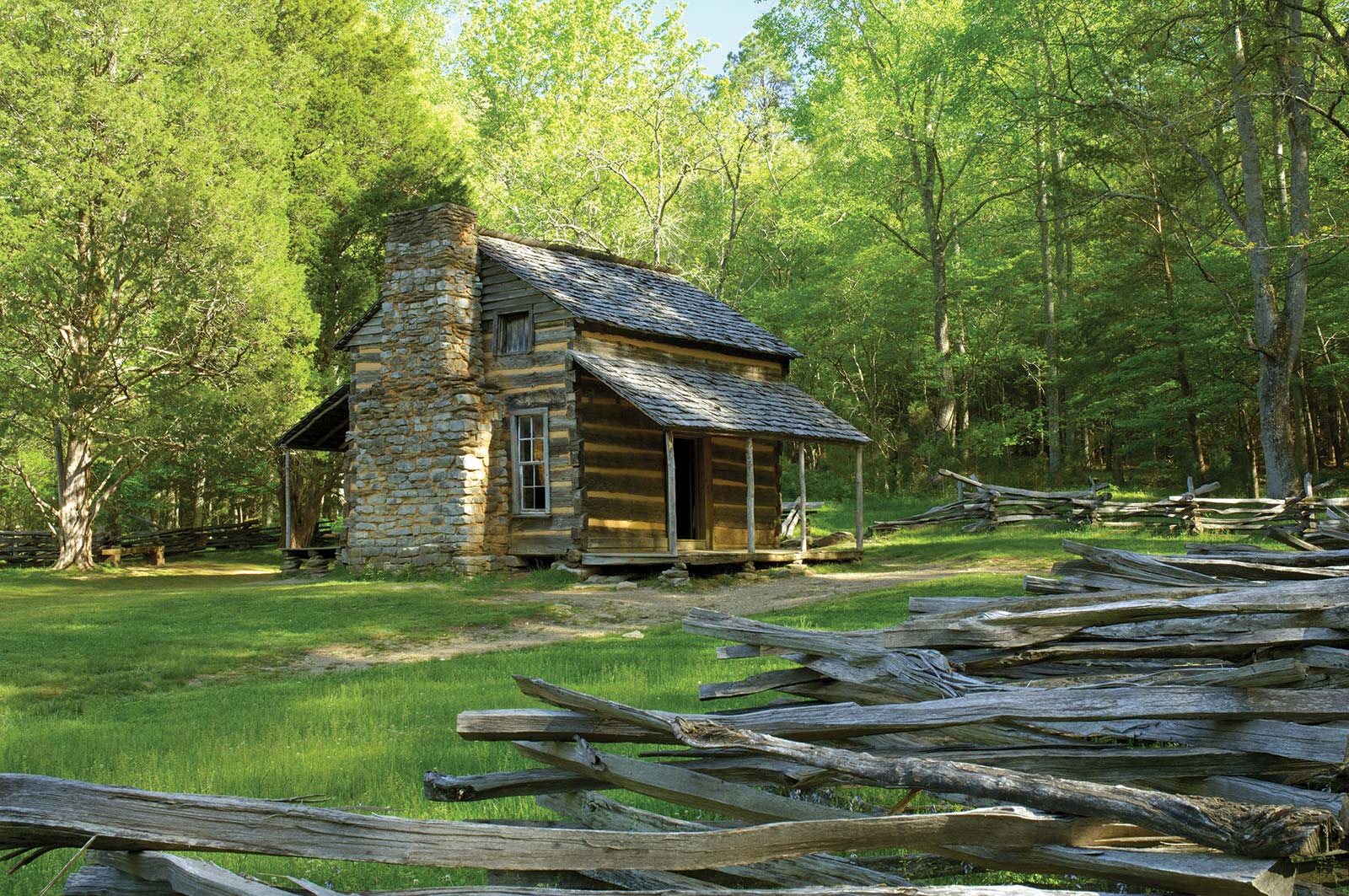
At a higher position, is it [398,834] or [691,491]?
[691,491]

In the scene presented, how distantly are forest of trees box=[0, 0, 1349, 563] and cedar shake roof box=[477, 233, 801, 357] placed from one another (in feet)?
23.7

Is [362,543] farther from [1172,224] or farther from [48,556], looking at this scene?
[1172,224]

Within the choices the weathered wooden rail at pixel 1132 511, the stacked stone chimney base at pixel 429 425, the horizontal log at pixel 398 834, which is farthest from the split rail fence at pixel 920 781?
the stacked stone chimney base at pixel 429 425

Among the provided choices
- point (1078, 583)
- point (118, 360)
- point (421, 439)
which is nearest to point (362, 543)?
point (421, 439)

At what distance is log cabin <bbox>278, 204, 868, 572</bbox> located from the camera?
19875mm

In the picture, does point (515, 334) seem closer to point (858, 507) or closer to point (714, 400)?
point (714, 400)

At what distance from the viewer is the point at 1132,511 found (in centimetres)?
2338

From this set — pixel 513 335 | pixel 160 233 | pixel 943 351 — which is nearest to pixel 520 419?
pixel 513 335

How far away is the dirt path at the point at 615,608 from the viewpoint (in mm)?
12273

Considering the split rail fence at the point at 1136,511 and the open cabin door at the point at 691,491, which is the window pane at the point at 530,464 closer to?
the open cabin door at the point at 691,491

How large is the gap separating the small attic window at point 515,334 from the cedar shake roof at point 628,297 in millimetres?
921

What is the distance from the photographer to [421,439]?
20703 millimetres

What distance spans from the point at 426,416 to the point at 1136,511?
51.3ft

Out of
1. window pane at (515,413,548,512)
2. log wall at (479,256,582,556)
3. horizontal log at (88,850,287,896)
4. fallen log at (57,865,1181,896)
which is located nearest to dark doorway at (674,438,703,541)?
window pane at (515,413,548,512)
